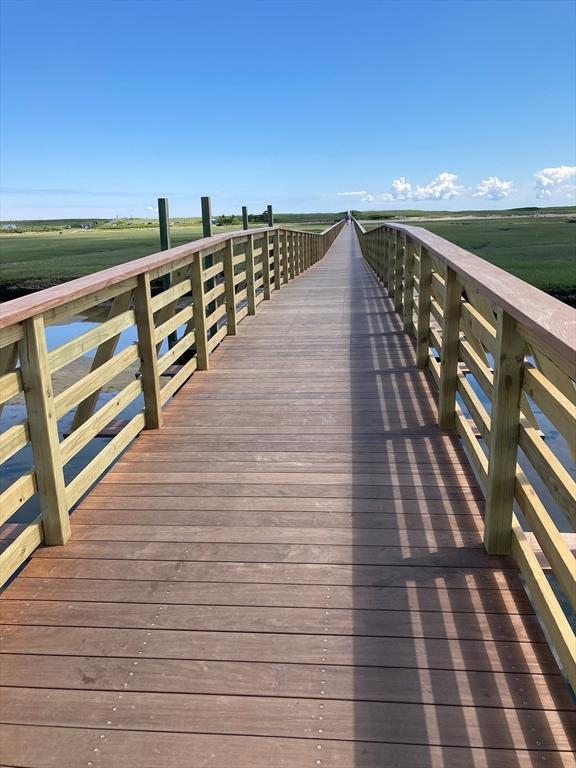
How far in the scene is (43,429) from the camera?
2619 mm

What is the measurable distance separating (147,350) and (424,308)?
2.33 meters

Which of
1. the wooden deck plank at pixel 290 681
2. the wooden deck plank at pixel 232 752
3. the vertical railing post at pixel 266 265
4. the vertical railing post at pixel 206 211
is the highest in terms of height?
the vertical railing post at pixel 206 211

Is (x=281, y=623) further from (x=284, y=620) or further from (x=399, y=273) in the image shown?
(x=399, y=273)

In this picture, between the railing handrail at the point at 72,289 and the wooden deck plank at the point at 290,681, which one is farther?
the railing handrail at the point at 72,289

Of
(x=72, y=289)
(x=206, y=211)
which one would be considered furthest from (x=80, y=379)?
(x=206, y=211)

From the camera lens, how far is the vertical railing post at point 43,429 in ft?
8.30

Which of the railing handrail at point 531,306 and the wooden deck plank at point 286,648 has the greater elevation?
the railing handrail at point 531,306

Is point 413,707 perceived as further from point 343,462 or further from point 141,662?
point 343,462

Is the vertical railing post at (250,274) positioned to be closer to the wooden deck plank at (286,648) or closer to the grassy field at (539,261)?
the wooden deck plank at (286,648)

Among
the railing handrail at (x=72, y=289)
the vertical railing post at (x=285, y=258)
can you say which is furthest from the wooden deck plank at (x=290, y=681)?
the vertical railing post at (x=285, y=258)

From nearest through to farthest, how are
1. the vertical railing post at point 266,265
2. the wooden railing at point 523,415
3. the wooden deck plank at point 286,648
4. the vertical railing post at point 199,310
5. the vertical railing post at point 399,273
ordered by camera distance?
the wooden railing at point 523,415 → the wooden deck plank at point 286,648 → the vertical railing post at point 199,310 → the vertical railing post at point 399,273 → the vertical railing post at point 266,265

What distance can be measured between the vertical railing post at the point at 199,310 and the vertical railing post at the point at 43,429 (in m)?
2.76

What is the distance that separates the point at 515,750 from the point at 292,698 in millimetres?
577

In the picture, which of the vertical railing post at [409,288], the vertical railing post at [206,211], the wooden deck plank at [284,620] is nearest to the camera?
the wooden deck plank at [284,620]
